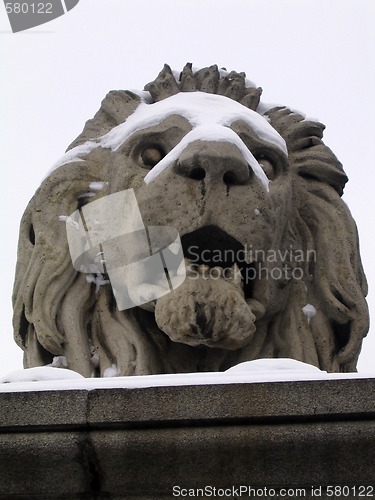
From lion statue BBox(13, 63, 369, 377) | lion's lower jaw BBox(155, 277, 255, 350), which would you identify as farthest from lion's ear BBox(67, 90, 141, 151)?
lion's lower jaw BBox(155, 277, 255, 350)

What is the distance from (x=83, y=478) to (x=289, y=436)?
601 mm

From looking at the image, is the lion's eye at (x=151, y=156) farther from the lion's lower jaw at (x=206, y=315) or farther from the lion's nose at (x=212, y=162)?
the lion's lower jaw at (x=206, y=315)

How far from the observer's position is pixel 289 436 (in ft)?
8.72

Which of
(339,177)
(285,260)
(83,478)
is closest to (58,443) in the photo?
(83,478)

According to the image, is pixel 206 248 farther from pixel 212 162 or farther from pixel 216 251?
pixel 212 162

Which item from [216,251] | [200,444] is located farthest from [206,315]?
[200,444]

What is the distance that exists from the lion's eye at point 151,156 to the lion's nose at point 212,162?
291mm

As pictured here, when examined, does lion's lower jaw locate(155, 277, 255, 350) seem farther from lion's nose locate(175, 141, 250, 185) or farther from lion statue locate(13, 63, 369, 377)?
lion's nose locate(175, 141, 250, 185)

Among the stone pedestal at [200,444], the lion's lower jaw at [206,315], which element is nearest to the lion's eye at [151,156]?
the lion's lower jaw at [206,315]

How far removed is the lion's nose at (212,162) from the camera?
3922 millimetres

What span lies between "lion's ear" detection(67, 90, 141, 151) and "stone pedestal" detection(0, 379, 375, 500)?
2.15m

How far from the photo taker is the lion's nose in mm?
3922

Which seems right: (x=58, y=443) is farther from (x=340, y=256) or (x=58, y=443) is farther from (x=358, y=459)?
(x=340, y=256)

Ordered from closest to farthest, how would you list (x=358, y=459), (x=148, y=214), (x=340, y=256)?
(x=358, y=459)
(x=148, y=214)
(x=340, y=256)
